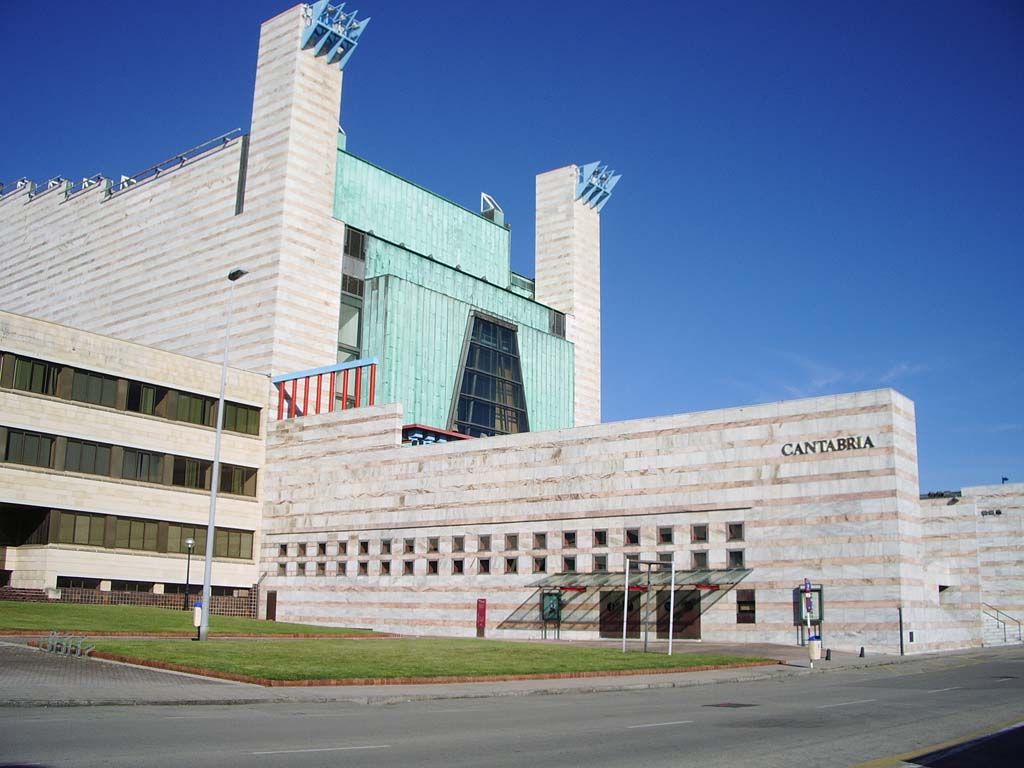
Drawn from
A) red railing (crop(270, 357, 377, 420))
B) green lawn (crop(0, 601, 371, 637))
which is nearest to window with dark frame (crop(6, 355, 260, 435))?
red railing (crop(270, 357, 377, 420))

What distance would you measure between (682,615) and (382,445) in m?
22.6

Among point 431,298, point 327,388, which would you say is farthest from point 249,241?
point 431,298

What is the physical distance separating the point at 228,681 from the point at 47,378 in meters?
40.7

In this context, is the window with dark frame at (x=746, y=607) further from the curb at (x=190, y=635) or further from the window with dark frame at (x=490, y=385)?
the window with dark frame at (x=490, y=385)

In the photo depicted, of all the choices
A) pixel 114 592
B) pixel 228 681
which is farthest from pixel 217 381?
pixel 228 681

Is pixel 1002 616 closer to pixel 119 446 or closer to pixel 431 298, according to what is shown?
pixel 431 298

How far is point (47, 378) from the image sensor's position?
57.4 meters

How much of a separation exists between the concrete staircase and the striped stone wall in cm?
1092

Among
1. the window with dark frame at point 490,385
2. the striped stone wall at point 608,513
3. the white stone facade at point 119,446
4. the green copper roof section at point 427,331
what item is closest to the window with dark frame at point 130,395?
the white stone facade at point 119,446

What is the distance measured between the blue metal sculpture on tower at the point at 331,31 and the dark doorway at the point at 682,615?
165 ft

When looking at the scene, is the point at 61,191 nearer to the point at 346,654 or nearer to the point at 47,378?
the point at 47,378

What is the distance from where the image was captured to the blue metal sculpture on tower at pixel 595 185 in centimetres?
9919

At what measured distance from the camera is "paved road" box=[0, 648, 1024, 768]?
12.4 m

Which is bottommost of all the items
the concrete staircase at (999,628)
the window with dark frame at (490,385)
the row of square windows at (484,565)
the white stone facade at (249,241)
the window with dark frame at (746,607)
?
the concrete staircase at (999,628)
